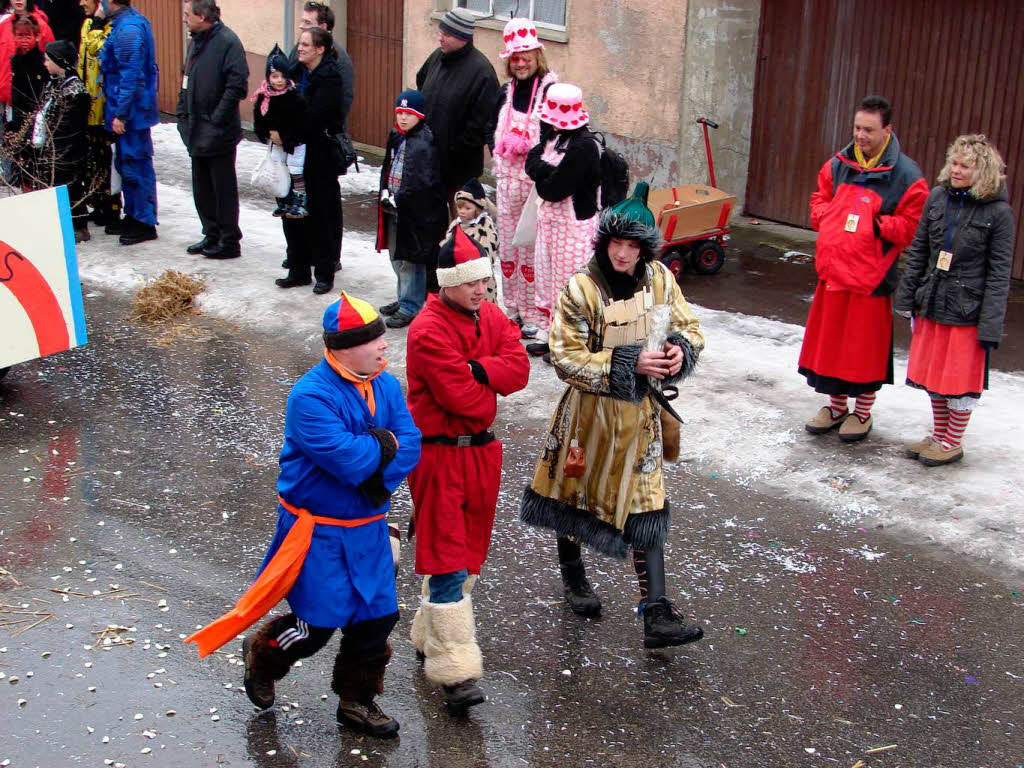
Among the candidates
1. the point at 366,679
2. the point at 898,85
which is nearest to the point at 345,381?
the point at 366,679

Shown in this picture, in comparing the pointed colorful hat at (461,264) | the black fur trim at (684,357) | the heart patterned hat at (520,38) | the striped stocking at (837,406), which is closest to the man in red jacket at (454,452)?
the pointed colorful hat at (461,264)

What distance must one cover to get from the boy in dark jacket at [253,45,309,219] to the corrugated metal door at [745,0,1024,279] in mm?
4746

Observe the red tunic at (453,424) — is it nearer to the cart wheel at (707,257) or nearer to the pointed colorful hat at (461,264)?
the pointed colorful hat at (461,264)

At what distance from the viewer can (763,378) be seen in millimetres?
8289

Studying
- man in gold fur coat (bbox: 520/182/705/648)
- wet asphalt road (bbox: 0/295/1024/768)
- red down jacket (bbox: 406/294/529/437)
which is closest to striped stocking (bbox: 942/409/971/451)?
wet asphalt road (bbox: 0/295/1024/768)

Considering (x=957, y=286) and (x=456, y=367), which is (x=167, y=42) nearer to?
(x=957, y=286)

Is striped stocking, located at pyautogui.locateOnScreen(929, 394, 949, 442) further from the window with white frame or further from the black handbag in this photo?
the window with white frame

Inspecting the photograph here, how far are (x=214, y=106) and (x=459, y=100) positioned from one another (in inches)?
98.4

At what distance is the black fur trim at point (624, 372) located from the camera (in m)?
4.96

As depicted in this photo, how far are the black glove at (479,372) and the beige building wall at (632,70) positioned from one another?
24.4 feet

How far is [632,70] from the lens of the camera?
11.9 meters

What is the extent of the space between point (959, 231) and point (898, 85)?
4501 mm

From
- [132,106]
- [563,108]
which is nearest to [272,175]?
[132,106]

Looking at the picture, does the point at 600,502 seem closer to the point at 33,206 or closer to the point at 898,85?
the point at 33,206
